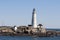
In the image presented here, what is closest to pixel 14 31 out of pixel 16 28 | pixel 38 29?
pixel 16 28

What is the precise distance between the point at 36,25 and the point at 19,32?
8.73 metres

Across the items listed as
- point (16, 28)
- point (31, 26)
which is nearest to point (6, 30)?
point (16, 28)

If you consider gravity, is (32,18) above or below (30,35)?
above

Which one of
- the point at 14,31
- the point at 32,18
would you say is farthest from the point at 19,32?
the point at 32,18

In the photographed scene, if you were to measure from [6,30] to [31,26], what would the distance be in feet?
44.3

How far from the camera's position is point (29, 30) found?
359 feet

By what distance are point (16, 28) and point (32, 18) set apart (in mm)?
10798

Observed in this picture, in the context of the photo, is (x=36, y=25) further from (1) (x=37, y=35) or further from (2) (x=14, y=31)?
(2) (x=14, y=31)

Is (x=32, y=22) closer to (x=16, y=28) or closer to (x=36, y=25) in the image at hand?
(x=36, y=25)

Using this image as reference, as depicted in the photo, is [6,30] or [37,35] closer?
[37,35]

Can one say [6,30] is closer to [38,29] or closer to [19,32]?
[19,32]

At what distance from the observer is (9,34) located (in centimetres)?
11056

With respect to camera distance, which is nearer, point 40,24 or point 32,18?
point 32,18

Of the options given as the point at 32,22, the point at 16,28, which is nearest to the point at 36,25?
the point at 32,22
